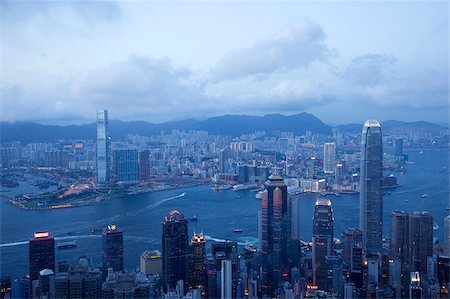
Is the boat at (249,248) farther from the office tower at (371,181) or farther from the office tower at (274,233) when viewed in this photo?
the office tower at (371,181)

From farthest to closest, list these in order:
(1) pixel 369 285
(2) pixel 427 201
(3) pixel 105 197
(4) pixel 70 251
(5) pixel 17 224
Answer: (3) pixel 105 197 → (2) pixel 427 201 → (5) pixel 17 224 → (4) pixel 70 251 → (1) pixel 369 285

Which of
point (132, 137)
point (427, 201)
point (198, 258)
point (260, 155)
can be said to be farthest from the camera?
point (260, 155)

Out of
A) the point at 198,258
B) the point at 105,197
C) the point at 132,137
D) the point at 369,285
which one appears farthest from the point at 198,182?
the point at 369,285

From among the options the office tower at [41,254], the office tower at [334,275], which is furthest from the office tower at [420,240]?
the office tower at [41,254]

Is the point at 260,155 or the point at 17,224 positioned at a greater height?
the point at 260,155

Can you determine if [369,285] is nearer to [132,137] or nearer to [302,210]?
[302,210]

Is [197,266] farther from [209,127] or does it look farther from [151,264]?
[209,127]

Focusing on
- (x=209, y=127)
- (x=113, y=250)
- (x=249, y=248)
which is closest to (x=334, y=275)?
(x=249, y=248)

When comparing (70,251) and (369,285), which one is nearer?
Result: (369,285)
